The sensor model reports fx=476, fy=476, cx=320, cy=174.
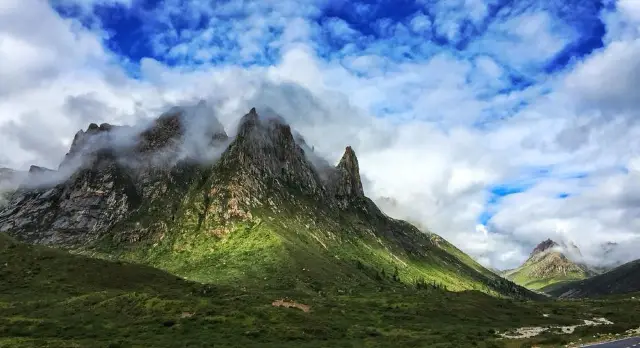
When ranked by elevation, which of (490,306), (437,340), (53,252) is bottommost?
(437,340)

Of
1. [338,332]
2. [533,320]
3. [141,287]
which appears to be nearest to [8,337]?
[338,332]

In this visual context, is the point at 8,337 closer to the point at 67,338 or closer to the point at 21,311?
the point at 67,338

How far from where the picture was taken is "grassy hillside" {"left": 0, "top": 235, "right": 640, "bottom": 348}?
287 ft

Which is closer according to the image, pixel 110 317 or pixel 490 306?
pixel 110 317

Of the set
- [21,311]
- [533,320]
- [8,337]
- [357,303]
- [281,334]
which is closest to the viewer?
[8,337]

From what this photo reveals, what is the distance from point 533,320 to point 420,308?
126 ft

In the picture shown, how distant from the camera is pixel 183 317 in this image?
98.6 metres

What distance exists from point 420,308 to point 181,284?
84713 mm

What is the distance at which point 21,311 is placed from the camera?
4400 inches

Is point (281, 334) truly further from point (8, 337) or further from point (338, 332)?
point (8, 337)

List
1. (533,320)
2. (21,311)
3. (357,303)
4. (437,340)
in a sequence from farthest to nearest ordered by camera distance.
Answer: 1. (357,303)
2. (533,320)
3. (21,311)
4. (437,340)

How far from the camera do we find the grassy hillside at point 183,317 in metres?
87.5

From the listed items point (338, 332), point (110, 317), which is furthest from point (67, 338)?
point (338, 332)

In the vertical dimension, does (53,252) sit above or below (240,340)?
above
